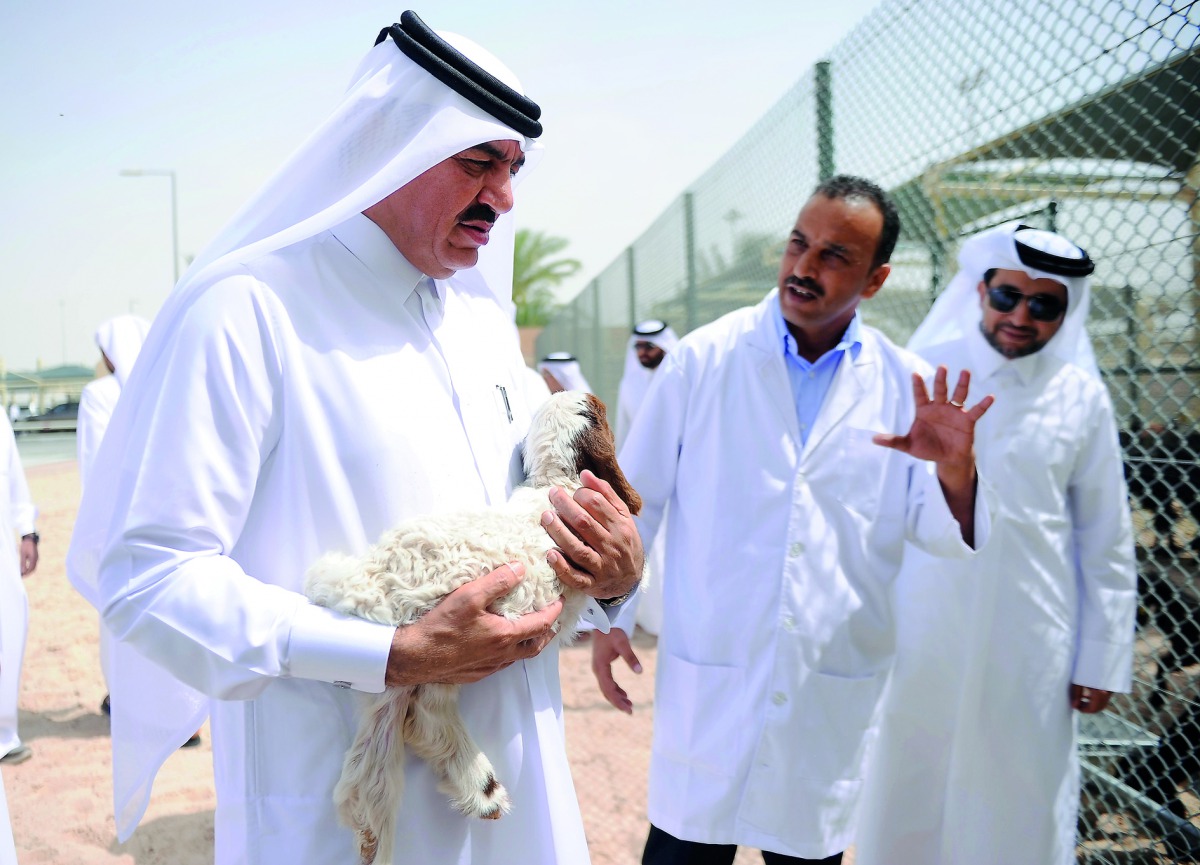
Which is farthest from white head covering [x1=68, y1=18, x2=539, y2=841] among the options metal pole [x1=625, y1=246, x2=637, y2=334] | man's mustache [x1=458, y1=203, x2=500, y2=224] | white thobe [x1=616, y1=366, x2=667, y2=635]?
metal pole [x1=625, y1=246, x2=637, y2=334]

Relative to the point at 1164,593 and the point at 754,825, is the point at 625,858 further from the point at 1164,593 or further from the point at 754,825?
the point at 1164,593

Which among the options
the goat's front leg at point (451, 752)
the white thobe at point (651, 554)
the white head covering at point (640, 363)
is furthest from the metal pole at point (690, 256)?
the goat's front leg at point (451, 752)

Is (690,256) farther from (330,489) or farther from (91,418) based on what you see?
(330,489)

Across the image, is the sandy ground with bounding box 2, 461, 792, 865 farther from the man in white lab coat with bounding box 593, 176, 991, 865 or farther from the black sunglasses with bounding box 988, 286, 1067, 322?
the black sunglasses with bounding box 988, 286, 1067, 322

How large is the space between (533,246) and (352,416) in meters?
33.7

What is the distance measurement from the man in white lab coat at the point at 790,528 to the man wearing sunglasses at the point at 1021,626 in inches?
17.9

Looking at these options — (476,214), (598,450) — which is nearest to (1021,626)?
(598,450)

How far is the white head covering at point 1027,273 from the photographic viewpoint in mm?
3084

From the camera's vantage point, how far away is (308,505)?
1.56m

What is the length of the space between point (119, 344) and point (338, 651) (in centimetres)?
519

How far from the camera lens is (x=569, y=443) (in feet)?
5.75

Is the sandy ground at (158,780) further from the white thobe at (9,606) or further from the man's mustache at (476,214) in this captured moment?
the man's mustache at (476,214)

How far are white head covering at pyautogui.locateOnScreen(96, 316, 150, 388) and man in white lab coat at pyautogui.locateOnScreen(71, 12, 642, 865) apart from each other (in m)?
4.55

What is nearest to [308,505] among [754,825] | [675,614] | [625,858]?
[675,614]
